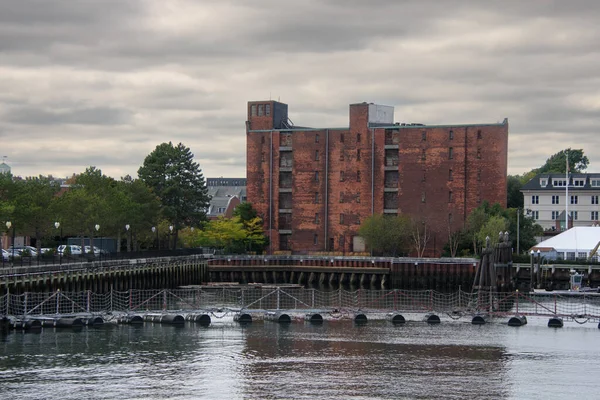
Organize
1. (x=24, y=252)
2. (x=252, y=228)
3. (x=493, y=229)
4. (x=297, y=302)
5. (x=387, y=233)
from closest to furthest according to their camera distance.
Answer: (x=297, y=302) → (x=24, y=252) → (x=493, y=229) → (x=387, y=233) → (x=252, y=228)

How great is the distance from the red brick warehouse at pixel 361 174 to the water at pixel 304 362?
178ft

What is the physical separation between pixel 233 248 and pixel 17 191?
4162 centimetres

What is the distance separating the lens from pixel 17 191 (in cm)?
8588

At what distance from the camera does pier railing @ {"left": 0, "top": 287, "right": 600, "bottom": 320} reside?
62.8 meters

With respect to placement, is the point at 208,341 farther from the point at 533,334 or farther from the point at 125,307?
the point at 533,334

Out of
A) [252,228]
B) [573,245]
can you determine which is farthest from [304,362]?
[252,228]

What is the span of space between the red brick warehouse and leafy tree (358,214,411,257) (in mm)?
2686

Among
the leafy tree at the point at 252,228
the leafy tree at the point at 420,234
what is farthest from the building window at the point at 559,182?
the leafy tree at the point at 252,228

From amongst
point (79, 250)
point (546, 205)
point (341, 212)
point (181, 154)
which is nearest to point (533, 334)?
point (79, 250)

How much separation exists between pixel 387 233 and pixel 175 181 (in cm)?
2884

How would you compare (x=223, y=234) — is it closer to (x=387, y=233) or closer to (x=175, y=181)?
(x=175, y=181)

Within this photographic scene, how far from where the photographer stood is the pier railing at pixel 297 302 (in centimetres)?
6275

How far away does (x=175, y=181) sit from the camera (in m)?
128

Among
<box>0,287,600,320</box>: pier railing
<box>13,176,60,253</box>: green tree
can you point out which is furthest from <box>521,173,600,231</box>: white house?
<box>13,176,60,253</box>: green tree
